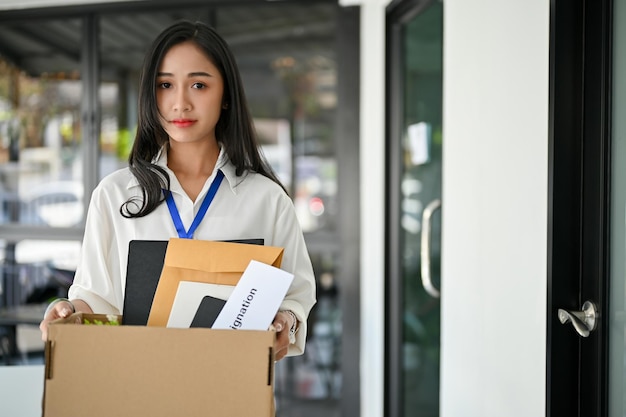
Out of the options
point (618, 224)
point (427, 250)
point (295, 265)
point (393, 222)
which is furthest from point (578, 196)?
point (393, 222)

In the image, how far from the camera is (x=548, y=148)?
5.23ft

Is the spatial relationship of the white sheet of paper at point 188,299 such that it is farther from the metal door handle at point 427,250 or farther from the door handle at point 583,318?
the metal door handle at point 427,250

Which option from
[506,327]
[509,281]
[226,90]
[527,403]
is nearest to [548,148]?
[509,281]

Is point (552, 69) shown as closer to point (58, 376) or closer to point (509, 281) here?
point (509, 281)

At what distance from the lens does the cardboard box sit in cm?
111

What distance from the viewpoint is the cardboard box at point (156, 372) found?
1.11m

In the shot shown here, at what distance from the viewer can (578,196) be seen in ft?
5.26

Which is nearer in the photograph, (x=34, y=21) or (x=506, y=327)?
(x=506, y=327)

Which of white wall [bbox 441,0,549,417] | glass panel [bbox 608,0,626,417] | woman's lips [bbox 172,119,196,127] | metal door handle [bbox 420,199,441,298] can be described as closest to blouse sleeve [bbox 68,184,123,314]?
woman's lips [bbox 172,119,196,127]

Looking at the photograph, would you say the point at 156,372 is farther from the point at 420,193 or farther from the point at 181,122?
the point at 420,193

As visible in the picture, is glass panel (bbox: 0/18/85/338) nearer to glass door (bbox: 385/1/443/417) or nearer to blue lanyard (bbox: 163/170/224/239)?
glass door (bbox: 385/1/443/417)

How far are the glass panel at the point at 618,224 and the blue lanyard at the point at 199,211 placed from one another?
88 centimetres

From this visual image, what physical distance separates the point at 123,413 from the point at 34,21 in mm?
3691

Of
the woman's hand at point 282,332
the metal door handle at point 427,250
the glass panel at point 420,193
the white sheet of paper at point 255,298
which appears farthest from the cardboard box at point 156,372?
the glass panel at point 420,193
